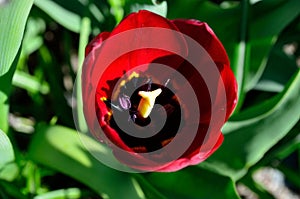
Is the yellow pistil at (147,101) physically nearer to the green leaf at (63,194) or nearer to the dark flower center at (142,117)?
the dark flower center at (142,117)

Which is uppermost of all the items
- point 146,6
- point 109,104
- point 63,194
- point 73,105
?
point 146,6

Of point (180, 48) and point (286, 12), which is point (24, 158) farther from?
point (286, 12)


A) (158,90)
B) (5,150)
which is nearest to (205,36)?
(158,90)

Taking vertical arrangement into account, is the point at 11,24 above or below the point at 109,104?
above

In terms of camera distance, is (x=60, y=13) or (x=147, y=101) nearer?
(x=147, y=101)

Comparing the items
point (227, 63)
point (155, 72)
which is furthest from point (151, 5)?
point (227, 63)

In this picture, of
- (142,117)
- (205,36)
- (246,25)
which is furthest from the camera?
(246,25)

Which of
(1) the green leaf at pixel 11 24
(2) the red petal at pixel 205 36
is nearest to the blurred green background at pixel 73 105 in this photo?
(1) the green leaf at pixel 11 24

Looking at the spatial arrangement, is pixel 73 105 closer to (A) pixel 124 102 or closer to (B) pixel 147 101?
(A) pixel 124 102
